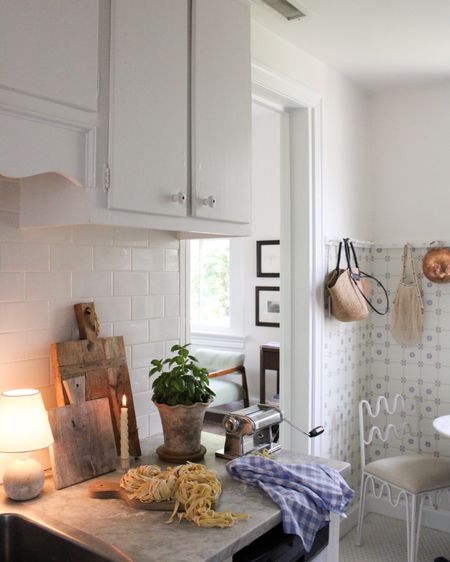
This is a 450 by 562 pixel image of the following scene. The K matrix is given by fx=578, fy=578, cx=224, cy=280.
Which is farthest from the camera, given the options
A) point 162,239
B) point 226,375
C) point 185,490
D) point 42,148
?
point 226,375

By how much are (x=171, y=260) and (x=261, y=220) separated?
10.1 ft

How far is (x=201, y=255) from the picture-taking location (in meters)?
5.83

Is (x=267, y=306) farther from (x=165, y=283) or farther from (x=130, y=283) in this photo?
(x=130, y=283)

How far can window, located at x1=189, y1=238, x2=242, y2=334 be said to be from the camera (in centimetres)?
542

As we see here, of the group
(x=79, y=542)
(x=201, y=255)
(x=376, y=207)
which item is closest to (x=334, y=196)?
(x=376, y=207)

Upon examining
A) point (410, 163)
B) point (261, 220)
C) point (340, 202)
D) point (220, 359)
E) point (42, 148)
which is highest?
point (410, 163)

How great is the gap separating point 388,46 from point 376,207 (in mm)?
1036

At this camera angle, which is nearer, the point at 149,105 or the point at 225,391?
the point at 149,105

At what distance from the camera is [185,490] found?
1.44m

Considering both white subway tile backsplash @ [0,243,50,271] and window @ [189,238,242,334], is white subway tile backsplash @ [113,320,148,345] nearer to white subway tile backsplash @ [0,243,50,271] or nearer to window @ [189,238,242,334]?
white subway tile backsplash @ [0,243,50,271]

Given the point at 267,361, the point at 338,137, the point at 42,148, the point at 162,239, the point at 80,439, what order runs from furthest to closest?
the point at 267,361, the point at 338,137, the point at 162,239, the point at 80,439, the point at 42,148

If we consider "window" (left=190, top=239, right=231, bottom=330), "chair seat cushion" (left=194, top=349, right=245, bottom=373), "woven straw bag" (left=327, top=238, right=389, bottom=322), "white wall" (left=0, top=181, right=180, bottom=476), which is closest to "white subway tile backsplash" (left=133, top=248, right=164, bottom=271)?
"white wall" (left=0, top=181, right=180, bottom=476)

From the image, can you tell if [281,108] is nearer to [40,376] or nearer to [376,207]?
[376,207]

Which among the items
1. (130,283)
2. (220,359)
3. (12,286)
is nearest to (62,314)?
(12,286)
